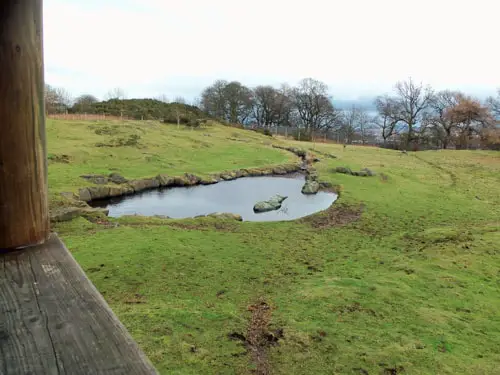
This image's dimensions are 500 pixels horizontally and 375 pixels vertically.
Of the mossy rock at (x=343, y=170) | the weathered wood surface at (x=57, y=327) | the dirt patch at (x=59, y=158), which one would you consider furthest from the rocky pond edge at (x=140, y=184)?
the weathered wood surface at (x=57, y=327)

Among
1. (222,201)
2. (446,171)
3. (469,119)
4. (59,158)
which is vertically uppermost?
(469,119)

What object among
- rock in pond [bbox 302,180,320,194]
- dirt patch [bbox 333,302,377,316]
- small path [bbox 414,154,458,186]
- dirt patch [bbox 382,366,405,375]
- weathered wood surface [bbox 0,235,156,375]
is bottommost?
rock in pond [bbox 302,180,320,194]

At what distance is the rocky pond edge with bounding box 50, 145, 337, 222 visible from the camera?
1095 cm

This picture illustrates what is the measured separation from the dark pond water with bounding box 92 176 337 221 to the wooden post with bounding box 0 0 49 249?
11.0 metres

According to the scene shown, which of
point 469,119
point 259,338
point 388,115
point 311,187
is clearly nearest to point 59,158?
point 311,187

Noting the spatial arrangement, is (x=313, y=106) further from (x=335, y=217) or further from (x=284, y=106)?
(x=335, y=217)

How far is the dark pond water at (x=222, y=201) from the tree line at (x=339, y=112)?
21051mm

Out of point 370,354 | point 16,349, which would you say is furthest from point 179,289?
point 16,349

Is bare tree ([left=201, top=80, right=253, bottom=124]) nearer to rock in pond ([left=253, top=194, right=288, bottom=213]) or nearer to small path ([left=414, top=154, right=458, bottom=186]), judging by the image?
small path ([left=414, top=154, right=458, bottom=186])

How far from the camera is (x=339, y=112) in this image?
2254 inches

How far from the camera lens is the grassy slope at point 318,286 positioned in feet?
12.4

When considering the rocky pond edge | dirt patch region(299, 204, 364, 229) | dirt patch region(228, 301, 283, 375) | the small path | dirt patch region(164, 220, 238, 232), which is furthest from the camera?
the small path

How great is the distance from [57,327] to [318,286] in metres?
5.28

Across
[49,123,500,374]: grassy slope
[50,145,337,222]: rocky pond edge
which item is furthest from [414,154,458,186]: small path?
[50,145,337,222]: rocky pond edge
